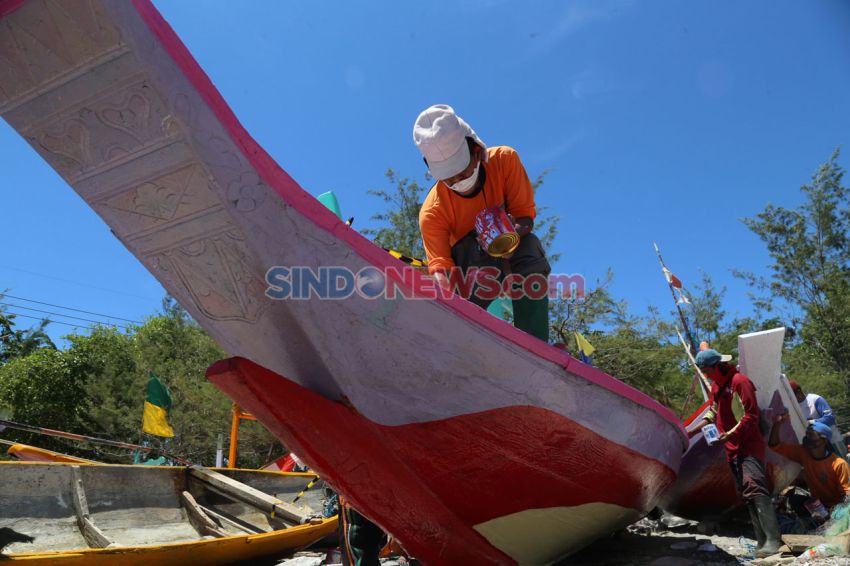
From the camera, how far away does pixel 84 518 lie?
4.85 meters

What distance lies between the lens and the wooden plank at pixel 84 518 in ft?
15.3

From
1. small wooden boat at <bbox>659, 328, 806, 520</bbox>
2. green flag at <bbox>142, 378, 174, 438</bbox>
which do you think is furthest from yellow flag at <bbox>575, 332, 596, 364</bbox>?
green flag at <bbox>142, 378, 174, 438</bbox>

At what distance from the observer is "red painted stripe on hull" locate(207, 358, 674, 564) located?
7.75 ft

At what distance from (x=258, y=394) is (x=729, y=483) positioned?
4.26 meters

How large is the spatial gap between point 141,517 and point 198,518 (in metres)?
0.56

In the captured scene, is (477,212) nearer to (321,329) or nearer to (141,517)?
(321,329)

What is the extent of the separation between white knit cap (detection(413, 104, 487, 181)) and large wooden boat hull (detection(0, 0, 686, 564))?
0.86m

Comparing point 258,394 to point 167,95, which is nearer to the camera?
point 167,95

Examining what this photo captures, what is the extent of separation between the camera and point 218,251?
2082mm

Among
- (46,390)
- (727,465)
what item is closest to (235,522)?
(727,465)

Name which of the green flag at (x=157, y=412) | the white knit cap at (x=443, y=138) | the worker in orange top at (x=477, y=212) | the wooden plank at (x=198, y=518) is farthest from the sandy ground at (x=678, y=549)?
the green flag at (x=157, y=412)

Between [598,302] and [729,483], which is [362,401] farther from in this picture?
[598,302]

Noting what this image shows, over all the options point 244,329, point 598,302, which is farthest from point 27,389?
point 244,329

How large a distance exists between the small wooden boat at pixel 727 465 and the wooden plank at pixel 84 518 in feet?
16.0
